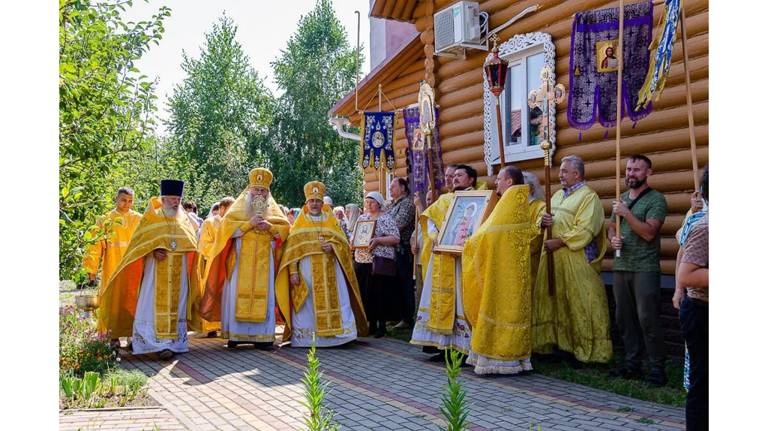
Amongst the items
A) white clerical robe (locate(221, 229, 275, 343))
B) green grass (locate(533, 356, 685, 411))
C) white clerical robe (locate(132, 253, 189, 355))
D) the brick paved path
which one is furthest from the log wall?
the brick paved path

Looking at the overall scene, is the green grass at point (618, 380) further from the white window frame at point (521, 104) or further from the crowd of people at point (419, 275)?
the white window frame at point (521, 104)

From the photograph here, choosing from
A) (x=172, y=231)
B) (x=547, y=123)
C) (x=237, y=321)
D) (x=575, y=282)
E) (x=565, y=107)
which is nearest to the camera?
(x=575, y=282)

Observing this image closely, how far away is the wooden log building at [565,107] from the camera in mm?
6695

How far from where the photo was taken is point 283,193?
3641cm

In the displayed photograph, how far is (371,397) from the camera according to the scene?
5.85m

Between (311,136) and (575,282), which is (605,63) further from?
(311,136)

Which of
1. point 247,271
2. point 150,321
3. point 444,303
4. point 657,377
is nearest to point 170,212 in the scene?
point 247,271

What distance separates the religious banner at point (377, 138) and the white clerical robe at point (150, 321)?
3922 mm

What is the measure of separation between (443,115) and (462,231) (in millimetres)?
3841

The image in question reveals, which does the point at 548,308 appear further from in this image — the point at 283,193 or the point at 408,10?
the point at 283,193

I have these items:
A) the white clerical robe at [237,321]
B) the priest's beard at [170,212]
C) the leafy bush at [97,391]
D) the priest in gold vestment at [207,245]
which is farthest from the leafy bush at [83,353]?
the priest in gold vestment at [207,245]

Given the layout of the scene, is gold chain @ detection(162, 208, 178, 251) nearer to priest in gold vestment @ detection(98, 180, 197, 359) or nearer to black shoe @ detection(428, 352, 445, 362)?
priest in gold vestment @ detection(98, 180, 197, 359)

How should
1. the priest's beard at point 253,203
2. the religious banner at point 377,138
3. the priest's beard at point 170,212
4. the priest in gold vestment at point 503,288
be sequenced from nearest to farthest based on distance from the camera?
1. the priest in gold vestment at point 503,288
2. the priest's beard at point 170,212
3. the priest's beard at point 253,203
4. the religious banner at point 377,138

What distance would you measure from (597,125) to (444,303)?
8.70 ft
